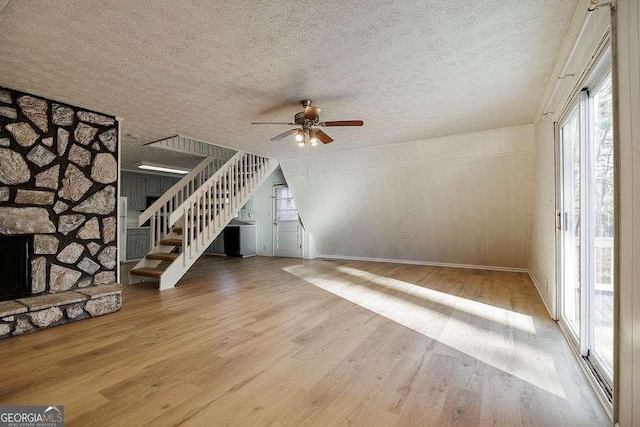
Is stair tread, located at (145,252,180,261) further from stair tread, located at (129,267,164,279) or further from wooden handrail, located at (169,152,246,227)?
wooden handrail, located at (169,152,246,227)

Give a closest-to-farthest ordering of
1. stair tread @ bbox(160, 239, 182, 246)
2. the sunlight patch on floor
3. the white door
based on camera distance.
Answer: the sunlight patch on floor
stair tread @ bbox(160, 239, 182, 246)
the white door

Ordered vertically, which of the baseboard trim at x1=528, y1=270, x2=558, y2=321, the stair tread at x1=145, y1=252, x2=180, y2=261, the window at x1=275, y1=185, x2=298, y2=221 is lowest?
the baseboard trim at x1=528, y1=270, x2=558, y2=321

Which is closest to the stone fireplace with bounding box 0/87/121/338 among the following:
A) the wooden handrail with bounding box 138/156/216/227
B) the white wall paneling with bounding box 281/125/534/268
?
the wooden handrail with bounding box 138/156/216/227

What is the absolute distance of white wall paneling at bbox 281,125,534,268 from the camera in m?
4.31

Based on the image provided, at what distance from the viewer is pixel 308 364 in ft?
6.57

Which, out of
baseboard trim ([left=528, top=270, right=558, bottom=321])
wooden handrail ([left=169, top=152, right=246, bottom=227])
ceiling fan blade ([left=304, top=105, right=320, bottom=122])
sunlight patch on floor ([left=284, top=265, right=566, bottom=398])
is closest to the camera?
sunlight patch on floor ([left=284, top=265, right=566, bottom=398])

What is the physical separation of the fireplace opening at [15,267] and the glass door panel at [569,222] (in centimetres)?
518

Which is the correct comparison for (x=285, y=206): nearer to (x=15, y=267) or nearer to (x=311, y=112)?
(x=311, y=112)

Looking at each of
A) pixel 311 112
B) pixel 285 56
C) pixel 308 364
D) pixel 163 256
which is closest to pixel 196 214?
pixel 163 256

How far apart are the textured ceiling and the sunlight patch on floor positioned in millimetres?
2339

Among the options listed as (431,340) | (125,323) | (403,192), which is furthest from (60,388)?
(403,192)

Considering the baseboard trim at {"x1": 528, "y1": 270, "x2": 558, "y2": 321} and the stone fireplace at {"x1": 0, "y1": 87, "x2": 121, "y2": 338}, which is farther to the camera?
the baseboard trim at {"x1": 528, "y1": 270, "x2": 558, "y2": 321}

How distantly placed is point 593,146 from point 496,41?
1.02 metres

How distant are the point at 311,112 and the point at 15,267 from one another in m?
3.38
